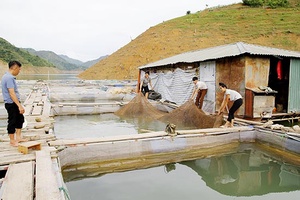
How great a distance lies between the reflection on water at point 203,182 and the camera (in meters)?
4.20

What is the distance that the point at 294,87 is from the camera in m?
8.78

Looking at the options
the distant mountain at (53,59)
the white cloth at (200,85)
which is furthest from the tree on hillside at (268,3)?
the distant mountain at (53,59)

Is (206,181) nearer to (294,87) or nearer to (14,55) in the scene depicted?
(294,87)

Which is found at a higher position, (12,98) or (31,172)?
(12,98)

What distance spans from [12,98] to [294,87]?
870cm

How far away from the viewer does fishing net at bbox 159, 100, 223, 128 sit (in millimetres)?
6965

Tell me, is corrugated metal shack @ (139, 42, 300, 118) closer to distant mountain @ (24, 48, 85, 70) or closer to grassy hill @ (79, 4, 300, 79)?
grassy hill @ (79, 4, 300, 79)

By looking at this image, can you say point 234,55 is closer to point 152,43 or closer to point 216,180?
point 216,180

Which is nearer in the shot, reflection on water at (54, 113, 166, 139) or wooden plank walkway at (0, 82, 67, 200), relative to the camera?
wooden plank walkway at (0, 82, 67, 200)

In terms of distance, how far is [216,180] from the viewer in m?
4.89

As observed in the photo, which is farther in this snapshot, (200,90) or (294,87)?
(200,90)

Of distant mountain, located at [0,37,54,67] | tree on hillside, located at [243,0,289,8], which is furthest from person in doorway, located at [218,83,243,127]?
distant mountain, located at [0,37,54,67]

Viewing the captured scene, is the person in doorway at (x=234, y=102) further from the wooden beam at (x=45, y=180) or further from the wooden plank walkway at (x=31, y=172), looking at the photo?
the wooden beam at (x=45, y=180)

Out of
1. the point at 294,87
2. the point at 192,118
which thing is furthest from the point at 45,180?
the point at 294,87
